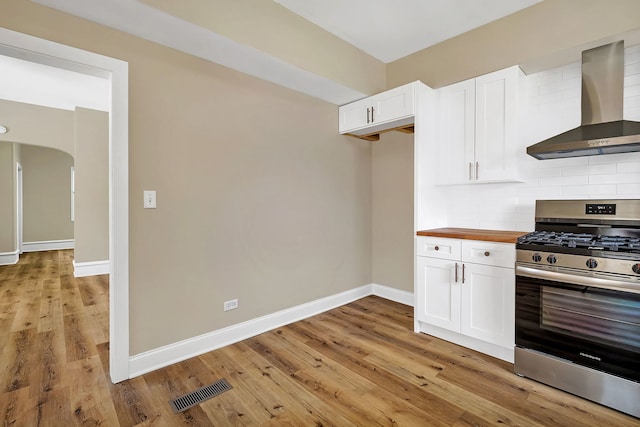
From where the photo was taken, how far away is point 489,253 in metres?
2.37

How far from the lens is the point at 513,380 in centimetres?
207

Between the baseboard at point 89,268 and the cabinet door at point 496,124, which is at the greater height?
the cabinet door at point 496,124

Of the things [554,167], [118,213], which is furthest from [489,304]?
[118,213]

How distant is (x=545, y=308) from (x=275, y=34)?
293 centimetres

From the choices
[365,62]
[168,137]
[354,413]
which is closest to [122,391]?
[354,413]

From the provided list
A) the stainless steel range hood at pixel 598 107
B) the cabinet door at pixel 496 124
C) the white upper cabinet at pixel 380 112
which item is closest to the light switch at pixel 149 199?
the white upper cabinet at pixel 380 112

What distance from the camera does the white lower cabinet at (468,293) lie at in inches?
90.3

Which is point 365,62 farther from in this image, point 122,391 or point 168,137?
point 122,391

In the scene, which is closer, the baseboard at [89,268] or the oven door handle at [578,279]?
the oven door handle at [578,279]

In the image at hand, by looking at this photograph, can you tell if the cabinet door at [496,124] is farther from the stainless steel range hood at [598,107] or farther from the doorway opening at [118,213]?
the doorway opening at [118,213]

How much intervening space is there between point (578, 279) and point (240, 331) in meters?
2.61

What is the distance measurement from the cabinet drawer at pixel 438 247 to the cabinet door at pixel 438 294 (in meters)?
0.05

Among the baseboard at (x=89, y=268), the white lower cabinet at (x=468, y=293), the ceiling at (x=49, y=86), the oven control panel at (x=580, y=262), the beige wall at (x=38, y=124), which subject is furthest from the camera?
the baseboard at (x=89, y=268)

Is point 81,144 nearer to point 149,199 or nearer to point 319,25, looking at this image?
point 149,199
